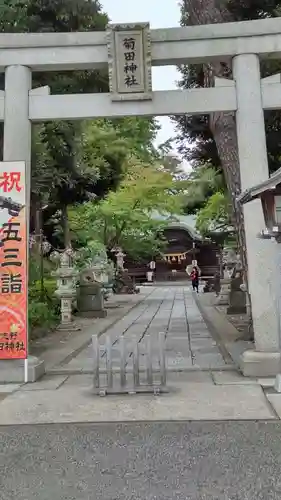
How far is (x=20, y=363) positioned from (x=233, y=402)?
3148 mm

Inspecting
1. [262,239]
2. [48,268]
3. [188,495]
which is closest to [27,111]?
[262,239]

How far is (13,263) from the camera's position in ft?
23.7

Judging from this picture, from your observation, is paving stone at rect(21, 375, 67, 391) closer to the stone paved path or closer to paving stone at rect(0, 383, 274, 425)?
paving stone at rect(0, 383, 274, 425)

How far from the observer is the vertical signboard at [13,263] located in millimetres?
7180

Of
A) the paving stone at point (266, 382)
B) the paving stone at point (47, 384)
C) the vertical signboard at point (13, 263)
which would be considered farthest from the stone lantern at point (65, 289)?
the paving stone at point (266, 382)

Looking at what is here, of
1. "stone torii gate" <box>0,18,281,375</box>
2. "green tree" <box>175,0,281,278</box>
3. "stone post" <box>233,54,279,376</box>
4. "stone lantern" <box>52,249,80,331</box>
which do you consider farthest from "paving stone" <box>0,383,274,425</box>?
"stone lantern" <box>52,249,80,331</box>

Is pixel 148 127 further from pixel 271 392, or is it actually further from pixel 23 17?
pixel 271 392

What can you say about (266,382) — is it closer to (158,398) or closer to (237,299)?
(158,398)

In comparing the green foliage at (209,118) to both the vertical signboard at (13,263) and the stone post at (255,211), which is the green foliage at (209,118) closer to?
the stone post at (255,211)

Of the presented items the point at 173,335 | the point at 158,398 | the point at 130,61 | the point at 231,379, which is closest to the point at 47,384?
the point at 158,398

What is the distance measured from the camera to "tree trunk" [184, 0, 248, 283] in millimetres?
10000

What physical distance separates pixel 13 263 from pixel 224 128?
211 inches

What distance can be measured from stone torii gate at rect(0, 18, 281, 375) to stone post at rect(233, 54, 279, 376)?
2 cm

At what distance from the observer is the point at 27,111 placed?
7.75 metres
